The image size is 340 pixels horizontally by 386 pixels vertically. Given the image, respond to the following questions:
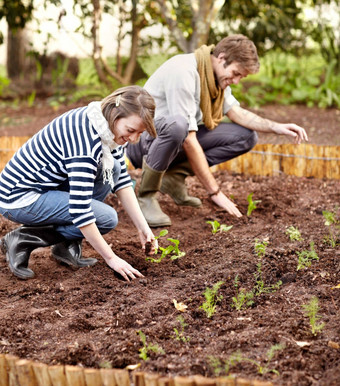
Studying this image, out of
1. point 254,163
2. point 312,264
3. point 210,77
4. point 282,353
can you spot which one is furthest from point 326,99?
point 282,353

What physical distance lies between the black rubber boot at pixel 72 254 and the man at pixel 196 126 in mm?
755

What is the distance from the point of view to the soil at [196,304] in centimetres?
225

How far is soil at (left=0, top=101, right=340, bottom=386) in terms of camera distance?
88.7 inches

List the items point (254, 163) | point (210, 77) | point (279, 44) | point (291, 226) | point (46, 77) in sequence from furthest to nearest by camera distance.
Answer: point (46, 77) < point (279, 44) < point (254, 163) < point (210, 77) < point (291, 226)

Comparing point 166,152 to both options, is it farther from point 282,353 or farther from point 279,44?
point 279,44

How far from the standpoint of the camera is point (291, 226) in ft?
11.9

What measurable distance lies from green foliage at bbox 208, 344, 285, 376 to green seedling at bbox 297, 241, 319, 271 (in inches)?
34.0

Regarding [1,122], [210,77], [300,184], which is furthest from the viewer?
[1,122]

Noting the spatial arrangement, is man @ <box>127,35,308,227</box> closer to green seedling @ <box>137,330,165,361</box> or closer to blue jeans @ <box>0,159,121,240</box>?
blue jeans @ <box>0,159,121,240</box>

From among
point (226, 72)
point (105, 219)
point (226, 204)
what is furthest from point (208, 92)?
point (105, 219)

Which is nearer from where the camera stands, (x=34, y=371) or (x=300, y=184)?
(x=34, y=371)

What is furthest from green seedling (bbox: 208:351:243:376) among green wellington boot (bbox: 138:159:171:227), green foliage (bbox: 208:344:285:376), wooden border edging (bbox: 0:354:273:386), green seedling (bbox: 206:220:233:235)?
green wellington boot (bbox: 138:159:171:227)

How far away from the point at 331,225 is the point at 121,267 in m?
1.49

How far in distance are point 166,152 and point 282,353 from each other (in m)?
2.02
